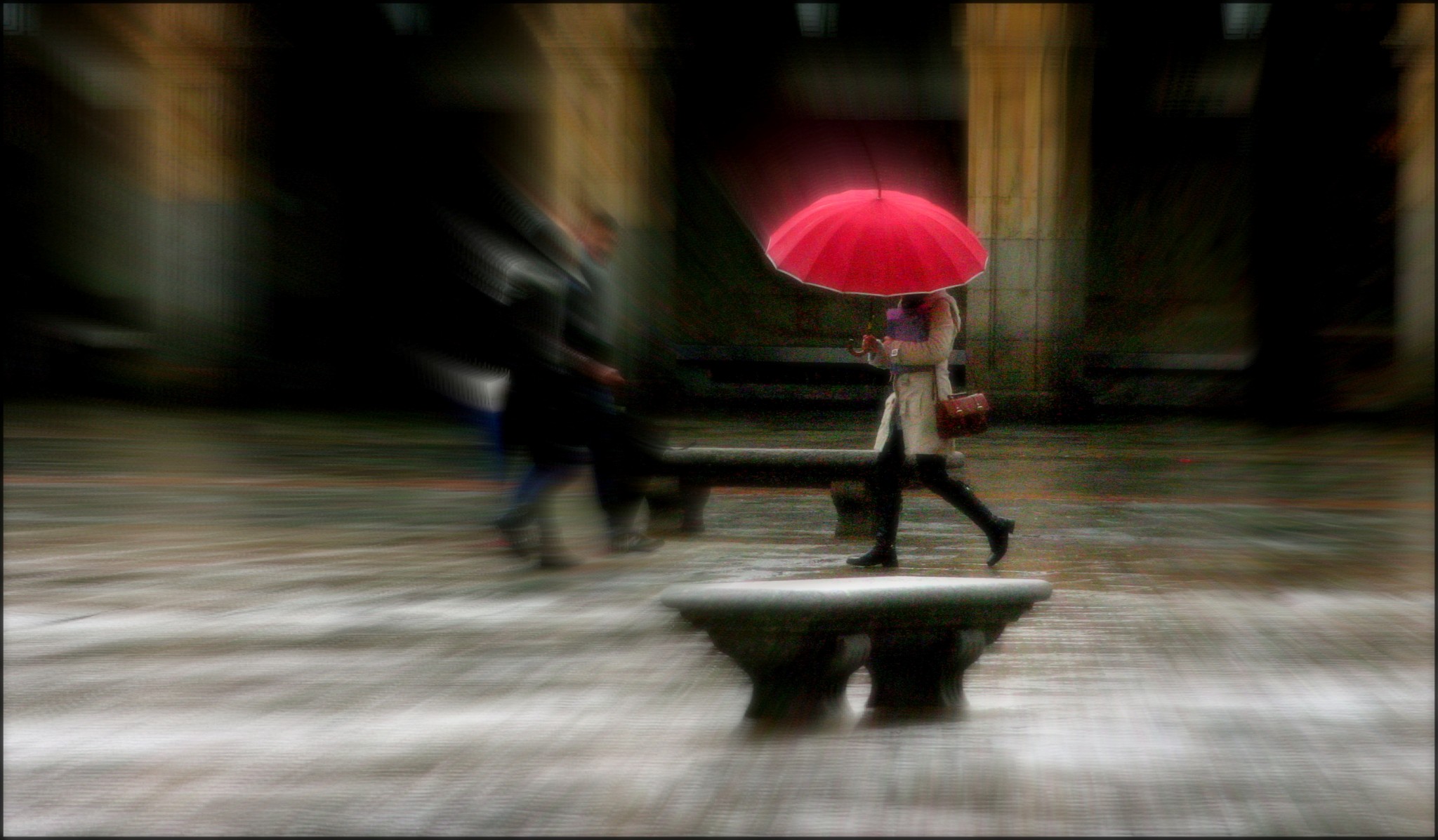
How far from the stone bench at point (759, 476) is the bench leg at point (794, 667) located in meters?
3.87

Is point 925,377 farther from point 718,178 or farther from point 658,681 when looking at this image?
point 718,178

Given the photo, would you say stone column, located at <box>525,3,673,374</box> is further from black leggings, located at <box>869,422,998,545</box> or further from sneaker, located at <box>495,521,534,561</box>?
black leggings, located at <box>869,422,998,545</box>

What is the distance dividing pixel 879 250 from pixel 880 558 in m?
1.76

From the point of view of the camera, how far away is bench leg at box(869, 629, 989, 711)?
5473mm

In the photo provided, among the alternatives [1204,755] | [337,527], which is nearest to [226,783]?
[1204,755]

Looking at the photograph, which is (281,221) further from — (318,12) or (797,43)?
(797,43)

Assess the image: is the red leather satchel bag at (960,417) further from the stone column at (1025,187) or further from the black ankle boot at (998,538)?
the stone column at (1025,187)

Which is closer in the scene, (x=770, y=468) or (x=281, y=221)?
(x=770, y=468)

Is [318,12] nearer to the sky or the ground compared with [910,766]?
nearer to the sky

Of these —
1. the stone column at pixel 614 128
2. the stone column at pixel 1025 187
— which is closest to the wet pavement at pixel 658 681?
the stone column at pixel 1025 187

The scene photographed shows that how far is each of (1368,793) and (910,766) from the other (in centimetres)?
115

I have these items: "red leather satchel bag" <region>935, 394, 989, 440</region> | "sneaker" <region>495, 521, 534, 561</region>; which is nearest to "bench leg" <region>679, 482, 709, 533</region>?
"sneaker" <region>495, 521, 534, 561</region>

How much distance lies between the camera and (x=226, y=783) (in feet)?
15.5

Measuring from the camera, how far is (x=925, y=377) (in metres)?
8.93
